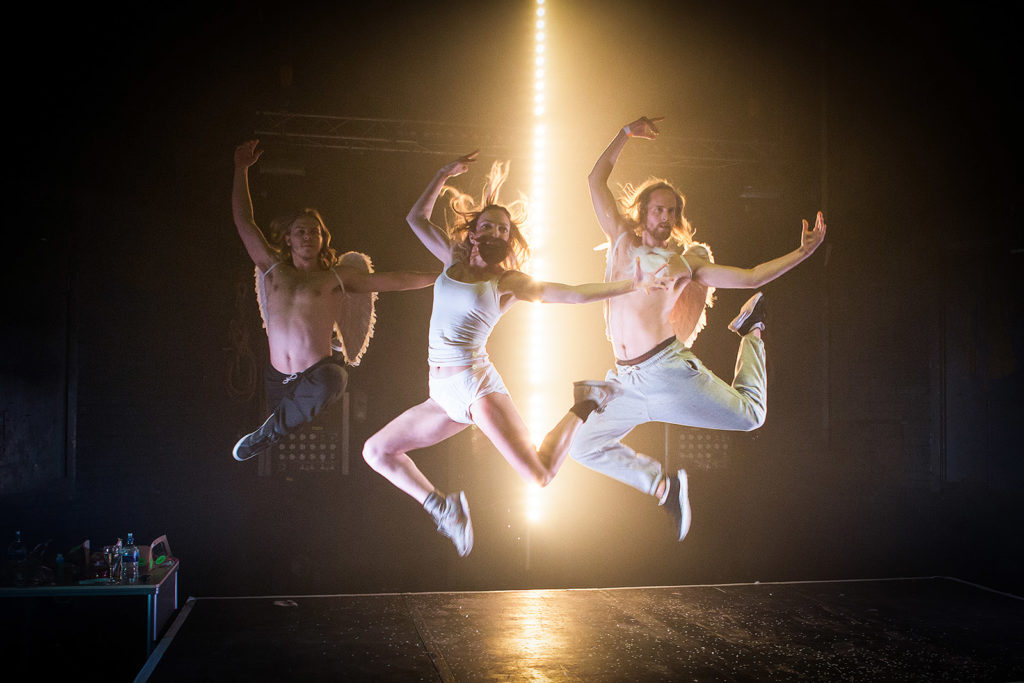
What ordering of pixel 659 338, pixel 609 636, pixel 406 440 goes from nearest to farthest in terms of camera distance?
1. pixel 609 636
2. pixel 406 440
3. pixel 659 338

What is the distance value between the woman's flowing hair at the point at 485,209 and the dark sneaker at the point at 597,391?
0.82m

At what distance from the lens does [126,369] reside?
4.95 metres

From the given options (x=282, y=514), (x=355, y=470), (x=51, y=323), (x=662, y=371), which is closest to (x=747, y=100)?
(x=662, y=371)

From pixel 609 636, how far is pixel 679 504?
1502mm

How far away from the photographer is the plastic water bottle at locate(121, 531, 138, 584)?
434 centimetres

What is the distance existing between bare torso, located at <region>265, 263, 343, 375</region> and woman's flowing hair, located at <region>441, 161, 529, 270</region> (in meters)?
0.84

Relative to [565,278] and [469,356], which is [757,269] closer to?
[565,278]

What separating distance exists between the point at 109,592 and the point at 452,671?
1.72m

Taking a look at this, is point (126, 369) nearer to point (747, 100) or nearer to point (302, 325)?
point (302, 325)

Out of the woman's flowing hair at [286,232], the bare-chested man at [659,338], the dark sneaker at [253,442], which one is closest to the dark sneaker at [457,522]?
the bare-chested man at [659,338]

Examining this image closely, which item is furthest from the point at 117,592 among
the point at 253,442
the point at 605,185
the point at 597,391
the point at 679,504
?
the point at 605,185

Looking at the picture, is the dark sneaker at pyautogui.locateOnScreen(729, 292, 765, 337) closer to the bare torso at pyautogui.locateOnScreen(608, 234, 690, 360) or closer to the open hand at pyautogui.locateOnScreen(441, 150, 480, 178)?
the bare torso at pyautogui.locateOnScreen(608, 234, 690, 360)

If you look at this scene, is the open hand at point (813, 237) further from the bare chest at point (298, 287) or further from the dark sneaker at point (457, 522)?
the bare chest at point (298, 287)

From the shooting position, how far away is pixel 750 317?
5742 mm
